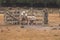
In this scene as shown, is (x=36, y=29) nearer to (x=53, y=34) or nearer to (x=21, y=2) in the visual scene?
(x=53, y=34)

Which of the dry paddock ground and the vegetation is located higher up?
the vegetation

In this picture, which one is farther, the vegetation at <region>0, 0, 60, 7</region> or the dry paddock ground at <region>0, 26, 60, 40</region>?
the vegetation at <region>0, 0, 60, 7</region>

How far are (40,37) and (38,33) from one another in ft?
5.11

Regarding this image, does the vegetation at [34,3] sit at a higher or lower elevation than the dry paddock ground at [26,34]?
higher

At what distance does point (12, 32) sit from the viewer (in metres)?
18.2

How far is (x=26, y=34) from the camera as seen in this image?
17453 millimetres

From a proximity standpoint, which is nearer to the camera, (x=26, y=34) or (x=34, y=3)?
(x=26, y=34)

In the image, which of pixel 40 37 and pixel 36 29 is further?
pixel 36 29

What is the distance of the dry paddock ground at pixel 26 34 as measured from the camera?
16.2 m

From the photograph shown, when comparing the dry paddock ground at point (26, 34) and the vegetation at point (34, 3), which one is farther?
the vegetation at point (34, 3)

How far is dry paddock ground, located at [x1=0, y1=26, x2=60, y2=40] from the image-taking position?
16.2m

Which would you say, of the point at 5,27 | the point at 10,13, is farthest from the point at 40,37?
the point at 10,13

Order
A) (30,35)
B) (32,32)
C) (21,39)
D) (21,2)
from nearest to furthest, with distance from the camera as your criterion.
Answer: (21,39), (30,35), (32,32), (21,2)

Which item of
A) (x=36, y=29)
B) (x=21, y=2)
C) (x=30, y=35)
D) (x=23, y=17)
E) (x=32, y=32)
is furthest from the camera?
(x=21, y=2)
